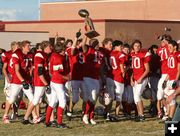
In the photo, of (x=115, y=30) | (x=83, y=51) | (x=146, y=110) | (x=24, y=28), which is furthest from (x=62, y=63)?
(x=24, y=28)

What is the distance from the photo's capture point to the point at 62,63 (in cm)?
1255

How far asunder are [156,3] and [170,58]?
5416cm

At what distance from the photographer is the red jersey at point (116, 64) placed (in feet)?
46.8

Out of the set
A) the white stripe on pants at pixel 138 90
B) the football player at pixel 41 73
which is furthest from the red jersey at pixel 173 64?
the football player at pixel 41 73

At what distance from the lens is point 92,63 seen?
44.6 ft

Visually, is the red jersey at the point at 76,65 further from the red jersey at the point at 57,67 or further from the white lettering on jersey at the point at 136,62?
the red jersey at the point at 57,67

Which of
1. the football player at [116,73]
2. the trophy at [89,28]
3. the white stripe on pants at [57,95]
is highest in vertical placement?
the trophy at [89,28]

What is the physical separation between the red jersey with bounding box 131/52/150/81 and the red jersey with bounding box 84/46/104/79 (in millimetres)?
951

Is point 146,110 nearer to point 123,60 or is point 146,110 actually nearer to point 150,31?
point 123,60

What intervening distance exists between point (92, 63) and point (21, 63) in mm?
1674

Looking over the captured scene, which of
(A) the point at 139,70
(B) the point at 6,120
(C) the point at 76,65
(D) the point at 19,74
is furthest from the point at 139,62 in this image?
(B) the point at 6,120

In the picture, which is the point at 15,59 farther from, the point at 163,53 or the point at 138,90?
the point at 163,53

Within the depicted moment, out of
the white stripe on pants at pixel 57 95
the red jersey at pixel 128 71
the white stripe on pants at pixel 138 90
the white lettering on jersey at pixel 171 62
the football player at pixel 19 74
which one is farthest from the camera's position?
the red jersey at pixel 128 71

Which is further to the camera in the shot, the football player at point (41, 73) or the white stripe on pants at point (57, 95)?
the football player at point (41, 73)
